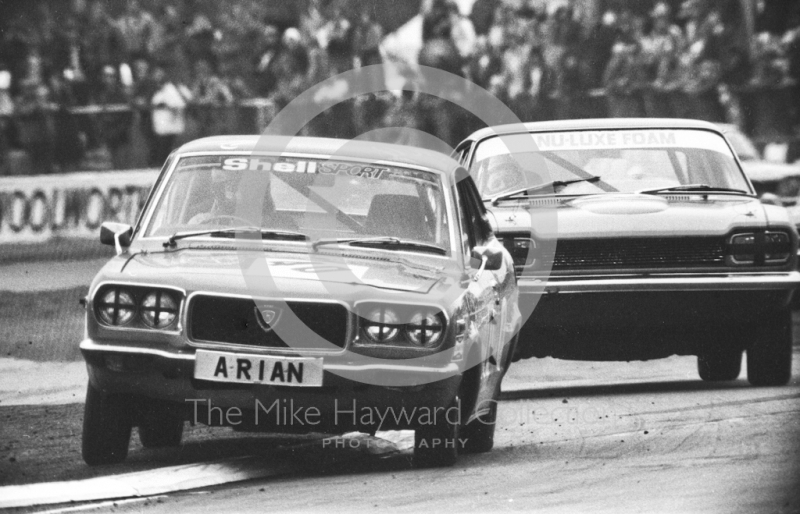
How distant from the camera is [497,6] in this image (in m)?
19.6

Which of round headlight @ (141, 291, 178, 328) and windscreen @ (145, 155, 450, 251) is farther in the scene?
windscreen @ (145, 155, 450, 251)

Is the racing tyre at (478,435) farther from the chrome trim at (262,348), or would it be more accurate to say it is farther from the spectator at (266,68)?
the spectator at (266,68)

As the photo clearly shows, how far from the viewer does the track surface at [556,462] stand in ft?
18.2

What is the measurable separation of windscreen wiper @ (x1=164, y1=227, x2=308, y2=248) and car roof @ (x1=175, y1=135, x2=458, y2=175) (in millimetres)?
492

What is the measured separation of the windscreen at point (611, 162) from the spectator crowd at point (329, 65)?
784 centimetres

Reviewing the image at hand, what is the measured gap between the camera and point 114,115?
57.2ft

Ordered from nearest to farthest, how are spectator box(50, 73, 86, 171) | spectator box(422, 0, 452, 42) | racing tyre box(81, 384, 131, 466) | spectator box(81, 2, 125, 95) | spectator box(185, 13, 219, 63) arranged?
racing tyre box(81, 384, 131, 466), spectator box(50, 73, 86, 171), spectator box(81, 2, 125, 95), spectator box(185, 13, 219, 63), spectator box(422, 0, 452, 42)

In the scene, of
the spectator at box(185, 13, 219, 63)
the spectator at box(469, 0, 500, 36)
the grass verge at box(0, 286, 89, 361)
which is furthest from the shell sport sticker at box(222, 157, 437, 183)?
the spectator at box(469, 0, 500, 36)

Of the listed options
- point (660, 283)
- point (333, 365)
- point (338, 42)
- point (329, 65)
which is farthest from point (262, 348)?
point (338, 42)

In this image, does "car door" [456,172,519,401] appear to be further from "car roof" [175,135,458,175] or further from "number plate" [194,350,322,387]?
"number plate" [194,350,322,387]

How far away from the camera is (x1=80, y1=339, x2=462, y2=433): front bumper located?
5.93 m

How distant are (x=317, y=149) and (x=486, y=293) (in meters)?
1.08

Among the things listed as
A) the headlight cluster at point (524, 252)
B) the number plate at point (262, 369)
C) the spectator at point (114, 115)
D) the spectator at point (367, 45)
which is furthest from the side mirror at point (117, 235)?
the spectator at point (367, 45)

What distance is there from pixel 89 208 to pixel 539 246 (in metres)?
8.64
